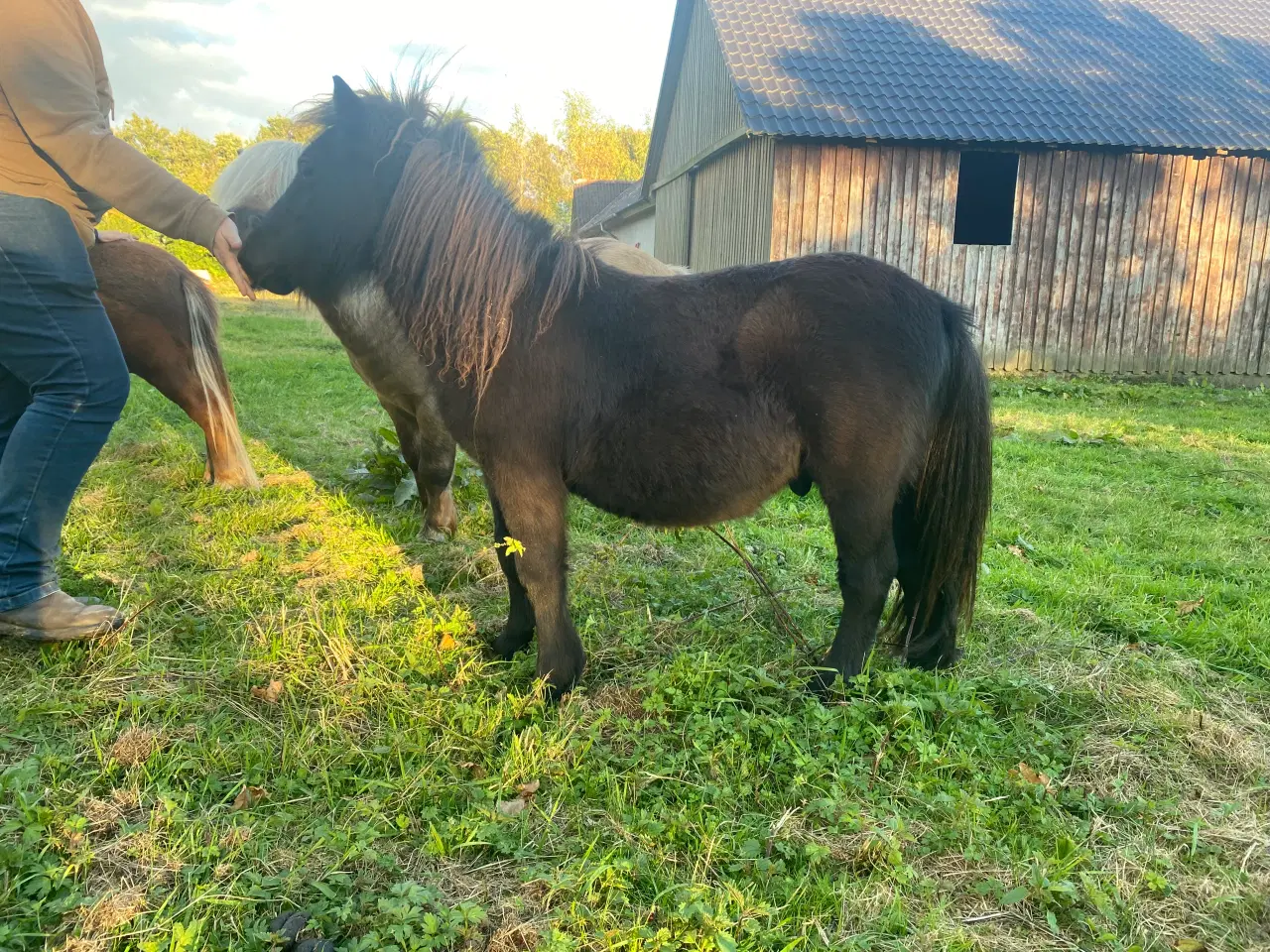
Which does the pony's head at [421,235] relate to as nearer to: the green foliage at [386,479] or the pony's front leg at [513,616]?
the pony's front leg at [513,616]

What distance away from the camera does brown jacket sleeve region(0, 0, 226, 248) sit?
2.53 metres

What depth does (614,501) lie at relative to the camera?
113 inches

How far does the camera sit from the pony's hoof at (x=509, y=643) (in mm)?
3230

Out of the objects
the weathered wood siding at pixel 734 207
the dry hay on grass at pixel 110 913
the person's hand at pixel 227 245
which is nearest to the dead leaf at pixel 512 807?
the dry hay on grass at pixel 110 913

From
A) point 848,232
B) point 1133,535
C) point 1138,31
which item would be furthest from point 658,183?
point 1133,535

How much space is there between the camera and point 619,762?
2455 millimetres

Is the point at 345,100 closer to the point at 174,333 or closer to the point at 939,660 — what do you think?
the point at 174,333

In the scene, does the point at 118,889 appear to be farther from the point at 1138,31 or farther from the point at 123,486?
the point at 1138,31

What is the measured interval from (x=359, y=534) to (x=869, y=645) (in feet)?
9.64

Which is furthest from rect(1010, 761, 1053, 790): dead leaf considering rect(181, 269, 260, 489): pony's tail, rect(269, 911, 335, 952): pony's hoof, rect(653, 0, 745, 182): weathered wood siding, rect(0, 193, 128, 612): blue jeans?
rect(653, 0, 745, 182): weathered wood siding

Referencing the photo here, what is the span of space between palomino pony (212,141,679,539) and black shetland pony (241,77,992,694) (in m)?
0.35

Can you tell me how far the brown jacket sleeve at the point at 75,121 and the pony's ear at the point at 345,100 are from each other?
0.62 meters

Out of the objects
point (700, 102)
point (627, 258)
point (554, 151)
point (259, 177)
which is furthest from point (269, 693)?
point (554, 151)

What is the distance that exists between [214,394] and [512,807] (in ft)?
13.1
